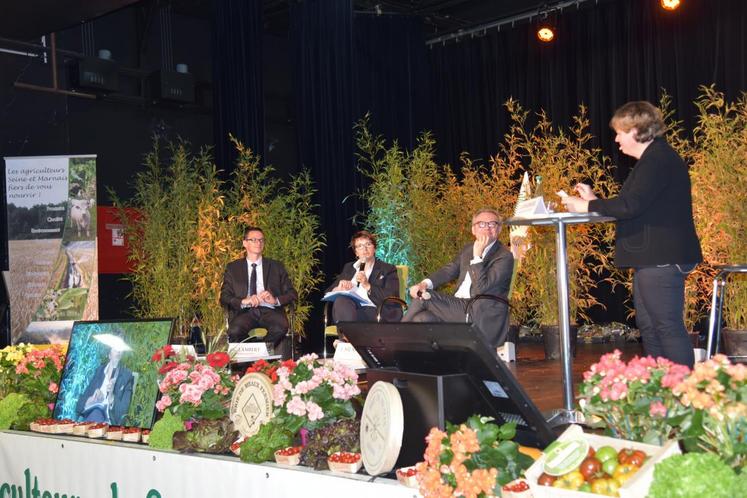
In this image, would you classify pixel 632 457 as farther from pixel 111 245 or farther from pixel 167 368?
pixel 111 245

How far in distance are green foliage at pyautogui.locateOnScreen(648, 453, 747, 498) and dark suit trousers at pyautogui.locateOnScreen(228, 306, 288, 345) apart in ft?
14.4

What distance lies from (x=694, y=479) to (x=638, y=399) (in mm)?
257

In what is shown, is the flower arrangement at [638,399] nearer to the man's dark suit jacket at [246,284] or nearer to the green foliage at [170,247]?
the man's dark suit jacket at [246,284]

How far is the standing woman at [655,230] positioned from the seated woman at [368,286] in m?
2.48

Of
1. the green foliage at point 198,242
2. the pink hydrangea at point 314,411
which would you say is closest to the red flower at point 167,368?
the pink hydrangea at point 314,411

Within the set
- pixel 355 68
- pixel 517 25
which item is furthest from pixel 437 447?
pixel 517 25

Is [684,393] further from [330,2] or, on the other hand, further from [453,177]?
[330,2]

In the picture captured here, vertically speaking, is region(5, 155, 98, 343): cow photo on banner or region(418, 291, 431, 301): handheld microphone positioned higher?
region(5, 155, 98, 343): cow photo on banner

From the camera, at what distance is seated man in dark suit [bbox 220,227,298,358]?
17.9 feet

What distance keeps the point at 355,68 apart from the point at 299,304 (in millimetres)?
2700

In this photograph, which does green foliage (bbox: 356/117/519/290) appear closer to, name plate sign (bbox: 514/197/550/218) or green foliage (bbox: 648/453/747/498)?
name plate sign (bbox: 514/197/550/218)

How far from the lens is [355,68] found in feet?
28.5

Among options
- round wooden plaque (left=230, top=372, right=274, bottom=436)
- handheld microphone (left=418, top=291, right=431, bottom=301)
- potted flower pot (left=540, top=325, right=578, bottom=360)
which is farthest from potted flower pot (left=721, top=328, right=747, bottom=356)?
round wooden plaque (left=230, top=372, right=274, bottom=436)

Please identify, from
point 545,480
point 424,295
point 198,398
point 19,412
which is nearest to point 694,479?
point 545,480
